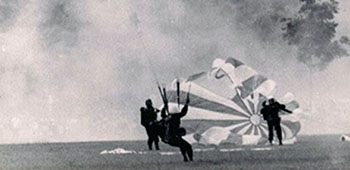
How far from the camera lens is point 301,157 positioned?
2580 cm

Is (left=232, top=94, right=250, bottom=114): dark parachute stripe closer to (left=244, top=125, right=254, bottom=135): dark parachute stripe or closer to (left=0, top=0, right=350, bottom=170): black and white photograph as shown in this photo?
(left=244, top=125, right=254, bottom=135): dark parachute stripe

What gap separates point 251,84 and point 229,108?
5.14ft

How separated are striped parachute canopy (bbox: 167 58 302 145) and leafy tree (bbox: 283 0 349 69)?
33.5 metres

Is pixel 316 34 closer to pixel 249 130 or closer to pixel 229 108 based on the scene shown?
pixel 249 130

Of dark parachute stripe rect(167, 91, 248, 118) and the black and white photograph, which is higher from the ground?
the black and white photograph

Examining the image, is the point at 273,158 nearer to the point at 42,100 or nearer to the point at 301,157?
the point at 301,157

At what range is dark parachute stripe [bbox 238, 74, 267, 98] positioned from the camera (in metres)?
35.4

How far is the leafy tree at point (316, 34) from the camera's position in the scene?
68562 mm

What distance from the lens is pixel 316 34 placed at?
6844cm

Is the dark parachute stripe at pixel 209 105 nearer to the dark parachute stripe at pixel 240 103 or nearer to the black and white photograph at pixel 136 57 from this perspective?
the dark parachute stripe at pixel 240 103

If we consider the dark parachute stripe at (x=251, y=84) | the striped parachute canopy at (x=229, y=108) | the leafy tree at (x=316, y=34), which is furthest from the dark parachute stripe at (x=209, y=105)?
the leafy tree at (x=316, y=34)

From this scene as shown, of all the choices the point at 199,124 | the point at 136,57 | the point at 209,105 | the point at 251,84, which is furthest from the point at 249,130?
the point at 136,57

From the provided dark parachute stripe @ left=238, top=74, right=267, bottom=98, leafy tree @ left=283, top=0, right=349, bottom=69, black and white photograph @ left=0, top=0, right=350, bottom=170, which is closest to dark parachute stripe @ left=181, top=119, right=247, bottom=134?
dark parachute stripe @ left=238, top=74, right=267, bottom=98

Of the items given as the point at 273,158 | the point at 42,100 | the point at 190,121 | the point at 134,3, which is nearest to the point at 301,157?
the point at 273,158
